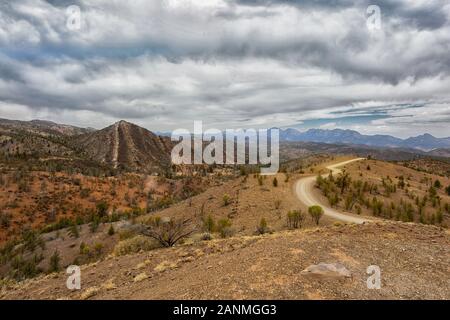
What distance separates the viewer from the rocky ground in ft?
28.0

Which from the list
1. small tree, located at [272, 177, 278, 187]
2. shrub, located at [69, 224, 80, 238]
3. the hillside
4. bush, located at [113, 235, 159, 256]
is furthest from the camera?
the hillside

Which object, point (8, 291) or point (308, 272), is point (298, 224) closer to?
point (308, 272)

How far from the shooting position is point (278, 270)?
31.6ft

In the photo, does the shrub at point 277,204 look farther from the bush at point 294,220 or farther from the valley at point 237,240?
the bush at point 294,220

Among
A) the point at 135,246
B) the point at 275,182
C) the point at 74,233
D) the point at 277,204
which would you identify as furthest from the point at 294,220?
the point at 74,233

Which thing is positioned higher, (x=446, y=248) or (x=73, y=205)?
(x=446, y=248)

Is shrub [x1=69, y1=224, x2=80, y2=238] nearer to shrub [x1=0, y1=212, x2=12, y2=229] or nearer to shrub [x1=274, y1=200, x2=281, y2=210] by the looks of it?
shrub [x1=0, y1=212, x2=12, y2=229]

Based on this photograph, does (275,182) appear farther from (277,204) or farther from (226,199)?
(277,204)

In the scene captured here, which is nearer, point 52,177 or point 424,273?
point 424,273

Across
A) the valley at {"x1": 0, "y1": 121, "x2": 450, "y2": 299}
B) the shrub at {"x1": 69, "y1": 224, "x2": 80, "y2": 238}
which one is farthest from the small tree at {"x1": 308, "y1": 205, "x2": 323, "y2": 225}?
the shrub at {"x1": 69, "y1": 224, "x2": 80, "y2": 238}
